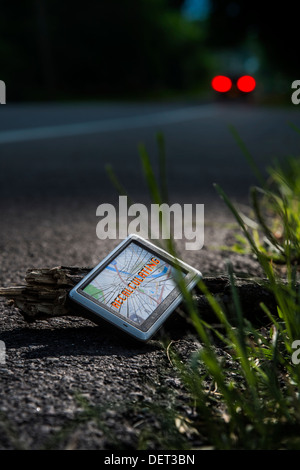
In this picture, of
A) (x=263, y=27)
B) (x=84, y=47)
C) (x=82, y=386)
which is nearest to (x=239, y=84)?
(x=263, y=27)

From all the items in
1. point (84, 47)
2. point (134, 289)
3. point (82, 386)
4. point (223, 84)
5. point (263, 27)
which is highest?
point (84, 47)

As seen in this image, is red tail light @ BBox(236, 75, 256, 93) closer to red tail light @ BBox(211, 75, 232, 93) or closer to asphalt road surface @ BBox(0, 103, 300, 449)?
red tail light @ BBox(211, 75, 232, 93)

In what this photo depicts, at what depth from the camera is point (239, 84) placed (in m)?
15.7

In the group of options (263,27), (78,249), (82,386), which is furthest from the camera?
(263,27)

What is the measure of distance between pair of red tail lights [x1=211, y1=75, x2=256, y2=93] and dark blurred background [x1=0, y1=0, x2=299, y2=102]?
25.2 ft

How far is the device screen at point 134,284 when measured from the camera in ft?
4.72

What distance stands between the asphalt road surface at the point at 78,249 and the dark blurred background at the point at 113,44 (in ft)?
60.4

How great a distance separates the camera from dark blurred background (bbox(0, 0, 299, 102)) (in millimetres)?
23938

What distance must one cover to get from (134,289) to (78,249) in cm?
81

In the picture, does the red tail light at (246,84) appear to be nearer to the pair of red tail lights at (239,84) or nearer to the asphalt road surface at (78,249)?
the pair of red tail lights at (239,84)

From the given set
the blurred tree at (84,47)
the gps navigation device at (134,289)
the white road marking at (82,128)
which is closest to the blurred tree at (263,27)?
the blurred tree at (84,47)

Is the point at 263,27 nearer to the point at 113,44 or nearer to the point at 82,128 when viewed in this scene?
the point at 113,44
